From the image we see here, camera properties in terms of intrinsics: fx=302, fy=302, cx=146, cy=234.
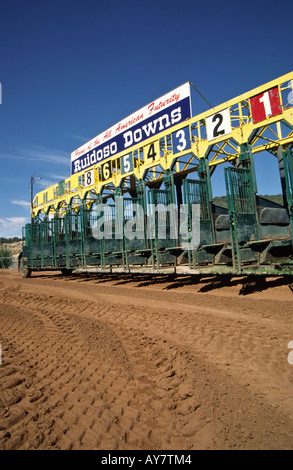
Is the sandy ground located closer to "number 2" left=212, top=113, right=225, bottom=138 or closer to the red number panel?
the red number panel

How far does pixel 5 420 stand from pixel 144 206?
931cm

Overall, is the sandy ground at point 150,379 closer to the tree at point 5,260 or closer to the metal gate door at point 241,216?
the metal gate door at point 241,216

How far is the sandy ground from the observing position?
2.37 meters

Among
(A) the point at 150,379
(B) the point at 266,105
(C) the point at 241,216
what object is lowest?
(A) the point at 150,379

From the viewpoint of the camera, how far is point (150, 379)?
130 inches

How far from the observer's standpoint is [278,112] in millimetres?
8273

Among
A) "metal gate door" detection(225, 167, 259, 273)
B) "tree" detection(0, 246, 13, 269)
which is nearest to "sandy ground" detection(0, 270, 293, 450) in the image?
"metal gate door" detection(225, 167, 259, 273)

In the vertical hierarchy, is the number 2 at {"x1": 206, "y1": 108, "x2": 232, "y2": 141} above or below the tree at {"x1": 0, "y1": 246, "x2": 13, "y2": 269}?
above

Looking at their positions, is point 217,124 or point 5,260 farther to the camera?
point 5,260

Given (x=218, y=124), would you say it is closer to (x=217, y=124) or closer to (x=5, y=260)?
(x=217, y=124)

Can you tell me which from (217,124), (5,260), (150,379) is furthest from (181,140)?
(5,260)

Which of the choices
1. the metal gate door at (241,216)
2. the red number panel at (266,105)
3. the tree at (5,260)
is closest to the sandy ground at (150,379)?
the metal gate door at (241,216)
